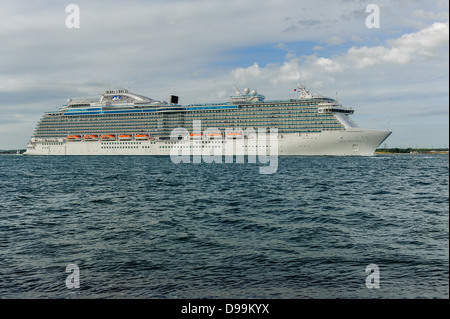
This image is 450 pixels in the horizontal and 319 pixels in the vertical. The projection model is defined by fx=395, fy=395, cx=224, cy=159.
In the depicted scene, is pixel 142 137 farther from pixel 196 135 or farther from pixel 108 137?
pixel 196 135

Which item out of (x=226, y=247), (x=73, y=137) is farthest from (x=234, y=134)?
(x=226, y=247)

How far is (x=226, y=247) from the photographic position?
15.0 m

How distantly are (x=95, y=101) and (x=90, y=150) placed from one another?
63.5ft

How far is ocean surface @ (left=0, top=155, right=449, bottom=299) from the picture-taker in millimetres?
10781

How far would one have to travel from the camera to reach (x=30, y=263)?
13.1 m

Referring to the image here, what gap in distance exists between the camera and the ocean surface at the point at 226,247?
10.8 meters

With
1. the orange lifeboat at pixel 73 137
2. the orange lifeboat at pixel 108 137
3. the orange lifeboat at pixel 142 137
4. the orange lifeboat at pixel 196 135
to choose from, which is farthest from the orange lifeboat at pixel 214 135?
the orange lifeboat at pixel 73 137

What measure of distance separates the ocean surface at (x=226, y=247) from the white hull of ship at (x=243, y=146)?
66121 millimetres

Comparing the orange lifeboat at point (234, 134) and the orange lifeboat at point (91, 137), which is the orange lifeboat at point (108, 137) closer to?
the orange lifeboat at point (91, 137)

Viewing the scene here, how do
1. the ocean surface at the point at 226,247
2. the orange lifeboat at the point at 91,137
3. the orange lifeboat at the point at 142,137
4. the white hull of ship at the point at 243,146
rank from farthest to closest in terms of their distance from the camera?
the orange lifeboat at the point at 91,137
the orange lifeboat at the point at 142,137
the white hull of ship at the point at 243,146
the ocean surface at the point at 226,247

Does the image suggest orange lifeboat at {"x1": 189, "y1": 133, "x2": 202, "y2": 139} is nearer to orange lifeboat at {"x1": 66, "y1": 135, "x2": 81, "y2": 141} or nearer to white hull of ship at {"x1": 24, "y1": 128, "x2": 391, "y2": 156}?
white hull of ship at {"x1": 24, "y1": 128, "x2": 391, "y2": 156}
